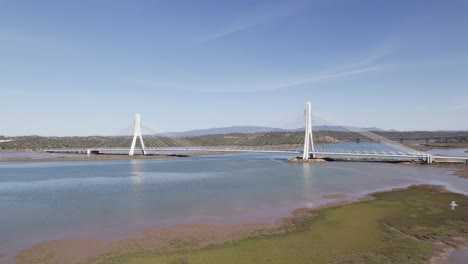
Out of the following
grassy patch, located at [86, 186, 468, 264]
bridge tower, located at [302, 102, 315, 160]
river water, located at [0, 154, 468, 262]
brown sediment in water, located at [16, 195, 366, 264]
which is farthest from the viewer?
bridge tower, located at [302, 102, 315, 160]

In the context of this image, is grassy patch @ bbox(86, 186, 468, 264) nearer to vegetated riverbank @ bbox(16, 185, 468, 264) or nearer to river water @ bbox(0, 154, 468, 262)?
vegetated riverbank @ bbox(16, 185, 468, 264)

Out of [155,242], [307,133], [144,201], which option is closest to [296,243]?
[155,242]

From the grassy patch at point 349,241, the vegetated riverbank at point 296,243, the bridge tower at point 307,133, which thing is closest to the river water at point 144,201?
the vegetated riverbank at point 296,243

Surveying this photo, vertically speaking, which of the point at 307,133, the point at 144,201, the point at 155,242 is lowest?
the point at 155,242

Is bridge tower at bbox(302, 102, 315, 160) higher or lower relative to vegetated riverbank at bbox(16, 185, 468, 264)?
higher

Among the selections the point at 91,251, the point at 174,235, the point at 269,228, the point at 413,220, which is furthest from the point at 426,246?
the point at 91,251

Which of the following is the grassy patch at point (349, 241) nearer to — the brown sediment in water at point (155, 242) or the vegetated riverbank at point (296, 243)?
the vegetated riverbank at point (296, 243)

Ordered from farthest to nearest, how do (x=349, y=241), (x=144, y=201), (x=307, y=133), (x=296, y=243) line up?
1. (x=307, y=133)
2. (x=144, y=201)
3. (x=349, y=241)
4. (x=296, y=243)

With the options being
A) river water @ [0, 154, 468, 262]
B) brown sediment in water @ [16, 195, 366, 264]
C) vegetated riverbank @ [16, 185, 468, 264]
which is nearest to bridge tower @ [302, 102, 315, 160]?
river water @ [0, 154, 468, 262]

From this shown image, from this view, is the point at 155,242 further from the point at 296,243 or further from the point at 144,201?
the point at 144,201
